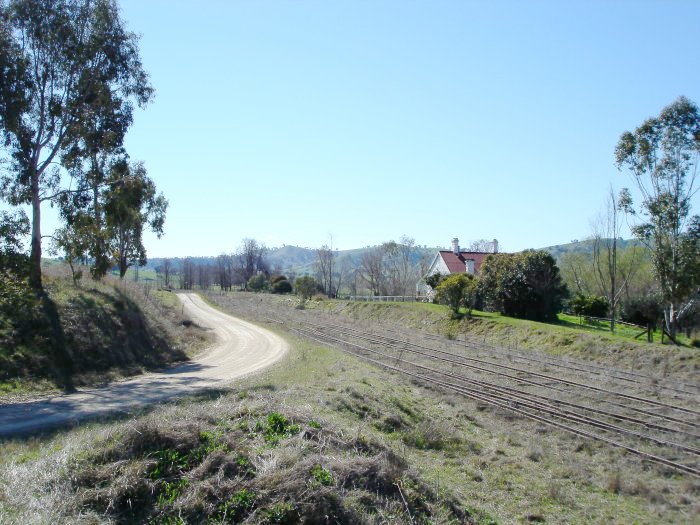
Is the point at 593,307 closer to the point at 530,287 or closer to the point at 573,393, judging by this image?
the point at 530,287

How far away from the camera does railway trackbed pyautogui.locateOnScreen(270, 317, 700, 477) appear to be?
45.3 ft

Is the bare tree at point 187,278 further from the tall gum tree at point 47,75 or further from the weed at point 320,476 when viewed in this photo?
the weed at point 320,476

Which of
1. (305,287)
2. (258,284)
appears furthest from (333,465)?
(258,284)

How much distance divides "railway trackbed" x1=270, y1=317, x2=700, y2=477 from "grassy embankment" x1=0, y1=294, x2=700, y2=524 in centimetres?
101

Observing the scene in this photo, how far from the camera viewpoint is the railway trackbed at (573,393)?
1380cm

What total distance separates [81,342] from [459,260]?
44248mm

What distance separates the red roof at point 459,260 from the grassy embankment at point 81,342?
111 ft

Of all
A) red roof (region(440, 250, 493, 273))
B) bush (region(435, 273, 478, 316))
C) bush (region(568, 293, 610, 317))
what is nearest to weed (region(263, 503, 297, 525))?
bush (region(435, 273, 478, 316))

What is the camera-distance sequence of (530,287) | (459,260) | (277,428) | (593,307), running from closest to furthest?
(277,428)
(530,287)
(593,307)
(459,260)

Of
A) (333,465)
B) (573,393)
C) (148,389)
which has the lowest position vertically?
(573,393)

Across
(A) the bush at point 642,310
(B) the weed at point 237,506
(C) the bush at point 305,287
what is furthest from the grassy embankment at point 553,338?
(B) the weed at point 237,506

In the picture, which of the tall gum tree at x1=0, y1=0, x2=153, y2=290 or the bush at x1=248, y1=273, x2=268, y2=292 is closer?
the tall gum tree at x1=0, y1=0, x2=153, y2=290

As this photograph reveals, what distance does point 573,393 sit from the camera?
1847cm

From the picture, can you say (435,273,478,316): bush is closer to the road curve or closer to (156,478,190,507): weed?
the road curve
